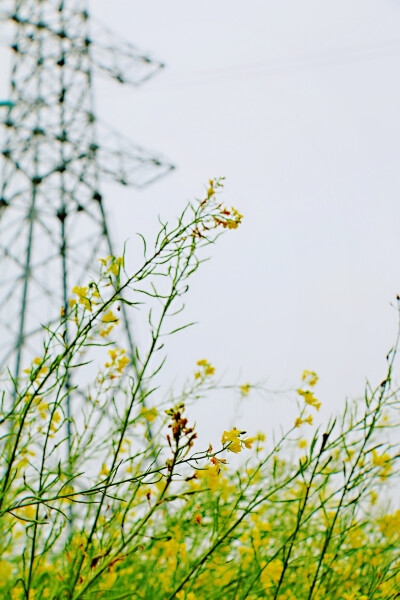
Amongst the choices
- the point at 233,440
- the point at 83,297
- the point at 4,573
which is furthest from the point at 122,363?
the point at 4,573

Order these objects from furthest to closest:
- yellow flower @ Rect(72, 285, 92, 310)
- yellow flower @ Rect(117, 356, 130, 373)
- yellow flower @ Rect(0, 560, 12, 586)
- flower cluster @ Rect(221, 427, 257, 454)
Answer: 1. yellow flower @ Rect(0, 560, 12, 586)
2. yellow flower @ Rect(117, 356, 130, 373)
3. yellow flower @ Rect(72, 285, 92, 310)
4. flower cluster @ Rect(221, 427, 257, 454)

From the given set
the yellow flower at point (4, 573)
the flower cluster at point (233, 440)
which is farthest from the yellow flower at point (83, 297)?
the yellow flower at point (4, 573)

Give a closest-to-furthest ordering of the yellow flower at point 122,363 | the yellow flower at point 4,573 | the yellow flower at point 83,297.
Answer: the yellow flower at point 83,297, the yellow flower at point 122,363, the yellow flower at point 4,573

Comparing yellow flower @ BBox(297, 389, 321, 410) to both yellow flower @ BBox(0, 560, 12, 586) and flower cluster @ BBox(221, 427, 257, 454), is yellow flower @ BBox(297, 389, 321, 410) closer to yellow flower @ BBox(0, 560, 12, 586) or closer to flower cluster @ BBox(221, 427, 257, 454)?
flower cluster @ BBox(221, 427, 257, 454)

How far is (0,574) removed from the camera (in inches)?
51.1

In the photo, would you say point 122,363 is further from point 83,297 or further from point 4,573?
point 4,573

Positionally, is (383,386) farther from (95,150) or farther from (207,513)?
(95,150)

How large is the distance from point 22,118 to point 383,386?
3.92m

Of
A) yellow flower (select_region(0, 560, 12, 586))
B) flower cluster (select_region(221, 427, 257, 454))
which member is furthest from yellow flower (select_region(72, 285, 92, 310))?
yellow flower (select_region(0, 560, 12, 586))

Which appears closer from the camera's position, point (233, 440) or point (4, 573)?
point (233, 440)

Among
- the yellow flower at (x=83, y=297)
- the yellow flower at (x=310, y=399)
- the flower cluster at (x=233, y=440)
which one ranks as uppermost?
the yellow flower at (x=83, y=297)

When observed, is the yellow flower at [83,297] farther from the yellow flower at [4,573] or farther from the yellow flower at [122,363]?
the yellow flower at [4,573]

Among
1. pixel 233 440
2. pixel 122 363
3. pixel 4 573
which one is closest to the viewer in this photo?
pixel 233 440

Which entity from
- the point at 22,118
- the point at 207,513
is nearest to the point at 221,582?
the point at 207,513
